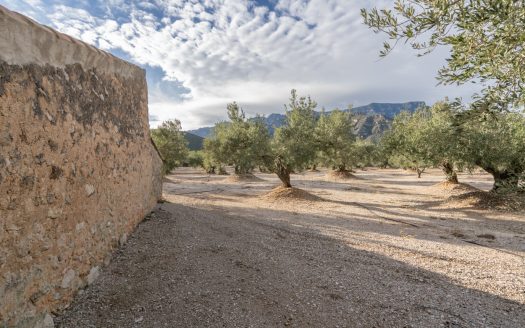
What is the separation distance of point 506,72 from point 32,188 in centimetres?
655

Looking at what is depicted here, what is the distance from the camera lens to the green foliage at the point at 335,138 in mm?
23703

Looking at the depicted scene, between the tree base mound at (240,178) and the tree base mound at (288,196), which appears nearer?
the tree base mound at (288,196)

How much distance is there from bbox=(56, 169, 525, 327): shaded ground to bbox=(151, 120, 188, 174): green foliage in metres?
27.6

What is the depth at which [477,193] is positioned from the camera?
1803 centimetres

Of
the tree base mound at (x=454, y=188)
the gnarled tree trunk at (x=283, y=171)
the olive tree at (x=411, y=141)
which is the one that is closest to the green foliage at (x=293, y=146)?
the gnarled tree trunk at (x=283, y=171)

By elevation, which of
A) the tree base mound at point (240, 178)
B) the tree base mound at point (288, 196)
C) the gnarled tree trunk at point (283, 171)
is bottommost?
the tree base mound at point (240, 178)

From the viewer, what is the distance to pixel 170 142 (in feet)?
119

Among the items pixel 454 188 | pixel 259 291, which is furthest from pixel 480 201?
pixel 259 291

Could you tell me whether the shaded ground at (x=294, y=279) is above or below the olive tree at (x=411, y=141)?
below

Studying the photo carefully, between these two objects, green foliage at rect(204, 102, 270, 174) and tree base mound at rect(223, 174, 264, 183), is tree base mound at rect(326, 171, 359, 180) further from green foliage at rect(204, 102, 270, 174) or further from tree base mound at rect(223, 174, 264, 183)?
green foliage at rect(204, 102, 270, 174)

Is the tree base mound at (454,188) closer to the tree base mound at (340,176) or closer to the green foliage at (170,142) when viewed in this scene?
the tree base mound at (340,176)

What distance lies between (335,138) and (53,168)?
2367cm

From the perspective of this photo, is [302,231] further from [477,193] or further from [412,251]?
[477,193]

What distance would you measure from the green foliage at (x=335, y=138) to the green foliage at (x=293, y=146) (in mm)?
1691
